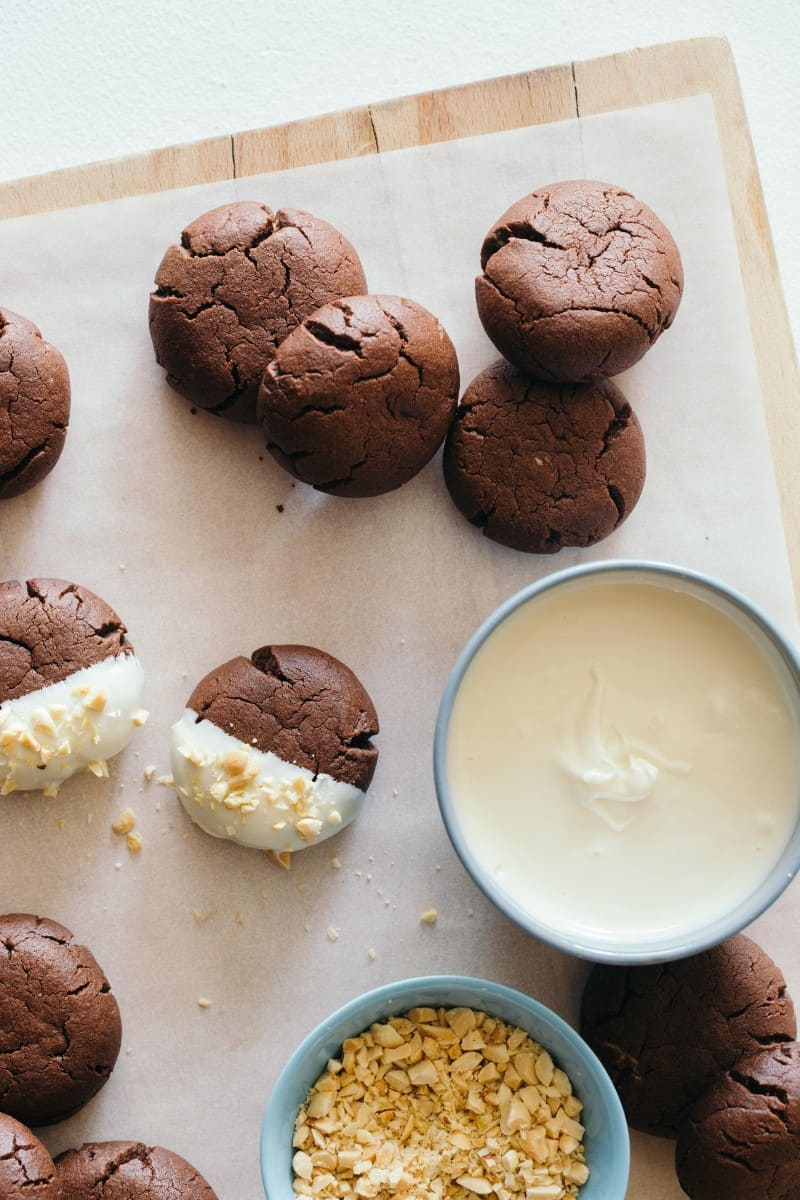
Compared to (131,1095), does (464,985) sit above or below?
above

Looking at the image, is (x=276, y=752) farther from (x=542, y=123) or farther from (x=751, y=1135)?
(x=542, y=123)

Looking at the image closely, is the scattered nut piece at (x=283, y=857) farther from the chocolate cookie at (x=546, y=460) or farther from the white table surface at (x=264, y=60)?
the white table surface at (x=264, y=60)

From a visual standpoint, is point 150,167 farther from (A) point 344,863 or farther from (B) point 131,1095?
(B) point 131,1095

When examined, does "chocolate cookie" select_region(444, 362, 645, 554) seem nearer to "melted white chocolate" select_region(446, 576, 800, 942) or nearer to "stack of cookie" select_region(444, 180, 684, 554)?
"stack of cookie" select_region(444, 180, 684, 554)

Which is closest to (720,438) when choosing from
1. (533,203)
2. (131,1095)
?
(533,203)

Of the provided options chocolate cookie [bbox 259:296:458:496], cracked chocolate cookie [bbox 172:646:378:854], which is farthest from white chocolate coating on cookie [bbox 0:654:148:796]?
chocolate cookie [bbox 259:296:458:496]

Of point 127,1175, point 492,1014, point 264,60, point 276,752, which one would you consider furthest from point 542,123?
point 127,1175

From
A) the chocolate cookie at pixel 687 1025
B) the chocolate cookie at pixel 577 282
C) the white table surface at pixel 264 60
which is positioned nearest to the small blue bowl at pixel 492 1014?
the chocolate cookie at pixel 687 1025
